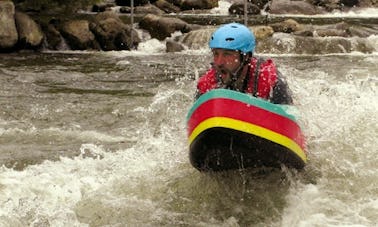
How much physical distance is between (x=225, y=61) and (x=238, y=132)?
757 millimetres

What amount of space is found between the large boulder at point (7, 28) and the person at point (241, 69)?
10.8 m

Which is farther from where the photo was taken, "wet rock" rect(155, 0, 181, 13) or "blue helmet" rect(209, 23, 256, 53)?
"wet rock" rect(155, 0, 181, 13)

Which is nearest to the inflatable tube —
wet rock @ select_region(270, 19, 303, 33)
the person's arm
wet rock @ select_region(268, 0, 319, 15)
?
the person's arm

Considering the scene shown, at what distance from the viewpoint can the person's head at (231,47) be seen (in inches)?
185

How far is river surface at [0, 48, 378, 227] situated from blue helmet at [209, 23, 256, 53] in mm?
799

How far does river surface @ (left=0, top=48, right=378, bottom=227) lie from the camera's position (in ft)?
15.4

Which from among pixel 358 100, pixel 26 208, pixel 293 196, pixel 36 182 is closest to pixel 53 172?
pixel 36 182

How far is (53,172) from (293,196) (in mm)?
2125

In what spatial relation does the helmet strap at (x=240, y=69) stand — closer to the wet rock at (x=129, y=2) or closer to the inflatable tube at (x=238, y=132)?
the inflatable tube at (x=238, y=132)

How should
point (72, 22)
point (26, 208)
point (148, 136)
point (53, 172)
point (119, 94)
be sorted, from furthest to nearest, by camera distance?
point (72, 22) → point (119, 94) → point (148, 136) → point (53, 172) → point (26, 208)

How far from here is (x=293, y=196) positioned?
495 centimetres

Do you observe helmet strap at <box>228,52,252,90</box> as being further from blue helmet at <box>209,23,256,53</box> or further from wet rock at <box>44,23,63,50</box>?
wet rock at <box>44,23,63,50</box>

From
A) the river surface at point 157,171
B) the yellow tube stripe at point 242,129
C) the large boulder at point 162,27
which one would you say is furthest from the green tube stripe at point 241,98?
the large boulder at point 162,27

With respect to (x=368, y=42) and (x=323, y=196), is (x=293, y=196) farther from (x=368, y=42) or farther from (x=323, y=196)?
(x=368, y=42)
